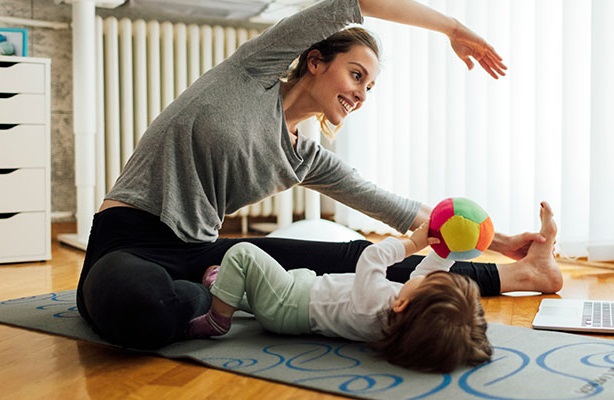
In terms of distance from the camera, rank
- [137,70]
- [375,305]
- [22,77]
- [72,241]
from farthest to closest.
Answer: [137,70], [72,241], [22,77], [375,305]

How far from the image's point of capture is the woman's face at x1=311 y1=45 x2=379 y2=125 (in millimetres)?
1638

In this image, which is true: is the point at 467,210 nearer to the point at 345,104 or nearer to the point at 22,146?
the point at 345,104

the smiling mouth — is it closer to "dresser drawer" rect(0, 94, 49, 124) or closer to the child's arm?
the child's arm

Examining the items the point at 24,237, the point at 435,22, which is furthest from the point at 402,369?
the point at 24,237

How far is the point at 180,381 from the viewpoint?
1.23 meters

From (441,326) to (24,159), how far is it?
6.32ft

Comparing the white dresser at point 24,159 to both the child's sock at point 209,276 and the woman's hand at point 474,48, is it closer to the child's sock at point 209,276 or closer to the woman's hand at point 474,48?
the child's sock at point 209,276

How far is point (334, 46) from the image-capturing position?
1.65 metres

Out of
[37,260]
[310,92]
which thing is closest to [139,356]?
[310,92]

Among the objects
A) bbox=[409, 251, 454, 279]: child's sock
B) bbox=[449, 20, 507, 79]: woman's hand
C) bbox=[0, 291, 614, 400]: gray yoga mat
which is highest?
bbox=[449, 20, 507, 79]: woman's hand

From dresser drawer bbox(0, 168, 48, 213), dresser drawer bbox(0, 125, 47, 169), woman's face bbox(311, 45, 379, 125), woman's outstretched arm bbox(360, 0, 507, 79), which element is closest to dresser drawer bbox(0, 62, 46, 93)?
dresser drawer bbox(0, 125, 47, 169)

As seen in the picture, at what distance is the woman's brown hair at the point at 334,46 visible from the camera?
165 centimetres

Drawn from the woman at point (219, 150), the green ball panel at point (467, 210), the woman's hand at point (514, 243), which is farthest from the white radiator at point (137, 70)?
the green ball panel at point (467, 210)

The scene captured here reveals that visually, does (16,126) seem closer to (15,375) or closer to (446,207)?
(15,375)
